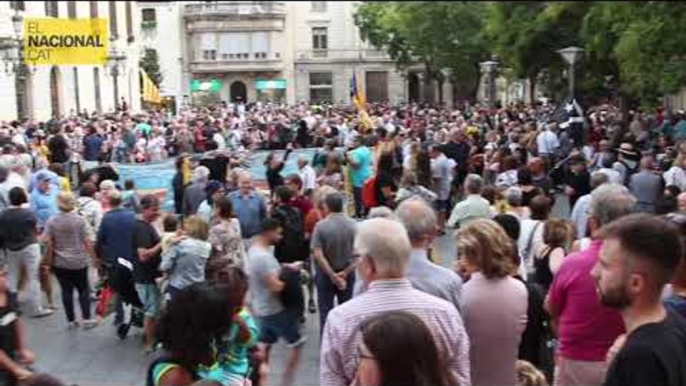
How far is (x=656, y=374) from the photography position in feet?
10.6

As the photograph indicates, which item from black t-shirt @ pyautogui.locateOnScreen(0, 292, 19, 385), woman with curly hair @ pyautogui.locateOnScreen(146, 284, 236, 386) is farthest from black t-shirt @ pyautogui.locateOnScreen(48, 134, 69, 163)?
woman with curly hair @ pyautogui.locateOnScreen(146, 284, 236, 386)

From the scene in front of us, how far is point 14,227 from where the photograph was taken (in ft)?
34.9

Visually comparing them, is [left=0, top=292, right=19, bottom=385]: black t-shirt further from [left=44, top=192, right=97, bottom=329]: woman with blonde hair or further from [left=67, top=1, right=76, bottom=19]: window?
[left=44, top=192, right=97, bottom=329]: woman with blonde hair

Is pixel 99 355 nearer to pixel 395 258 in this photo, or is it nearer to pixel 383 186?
pixel 383 186

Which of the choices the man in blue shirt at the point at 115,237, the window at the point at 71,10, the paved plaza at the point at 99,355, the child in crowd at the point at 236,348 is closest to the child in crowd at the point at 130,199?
the paved plaza at the point at 99,355

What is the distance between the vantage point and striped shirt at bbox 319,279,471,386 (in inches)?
174

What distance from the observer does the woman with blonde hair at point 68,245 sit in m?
10.1

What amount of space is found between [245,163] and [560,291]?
14612 mm

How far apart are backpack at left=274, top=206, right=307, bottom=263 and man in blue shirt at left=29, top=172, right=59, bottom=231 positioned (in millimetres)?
3577

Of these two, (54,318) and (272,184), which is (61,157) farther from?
(54,318)

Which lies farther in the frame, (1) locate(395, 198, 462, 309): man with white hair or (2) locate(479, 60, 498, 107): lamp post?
(1) locate(395, 198, 462, 309): man with white hair

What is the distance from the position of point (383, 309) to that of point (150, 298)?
555cm

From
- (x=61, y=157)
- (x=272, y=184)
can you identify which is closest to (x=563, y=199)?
(x=272, y=184)

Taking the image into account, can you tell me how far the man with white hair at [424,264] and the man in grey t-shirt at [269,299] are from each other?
2.40m
